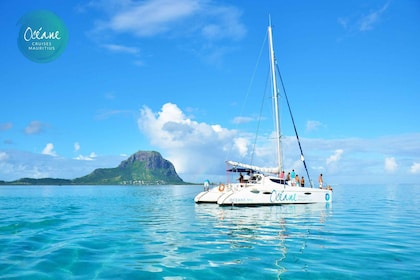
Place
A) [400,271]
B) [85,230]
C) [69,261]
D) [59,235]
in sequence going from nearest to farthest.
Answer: [400,271]
[69,261]
[59,235]
[85,230]

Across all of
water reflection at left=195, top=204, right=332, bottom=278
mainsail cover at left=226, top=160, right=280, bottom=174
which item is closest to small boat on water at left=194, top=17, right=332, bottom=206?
mainsail cover at left=226, top=160, right=280, bottom=174

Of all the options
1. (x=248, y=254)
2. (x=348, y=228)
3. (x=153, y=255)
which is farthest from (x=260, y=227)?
(x=153, y=255)

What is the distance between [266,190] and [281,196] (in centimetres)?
203

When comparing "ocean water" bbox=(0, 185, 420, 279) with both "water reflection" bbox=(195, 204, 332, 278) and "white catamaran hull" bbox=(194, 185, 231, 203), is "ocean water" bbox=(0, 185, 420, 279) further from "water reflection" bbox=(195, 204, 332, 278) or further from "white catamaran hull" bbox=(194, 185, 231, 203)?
"white catamaran hull" bbox=(194, 185, 231, 203)

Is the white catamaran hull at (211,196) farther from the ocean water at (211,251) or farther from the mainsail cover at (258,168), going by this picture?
the ocean water at (211,251)

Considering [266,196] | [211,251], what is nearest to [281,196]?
[266,196]

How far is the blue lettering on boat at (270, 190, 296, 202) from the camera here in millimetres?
34969

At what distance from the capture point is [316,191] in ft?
121

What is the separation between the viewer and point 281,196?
35375 millimetres

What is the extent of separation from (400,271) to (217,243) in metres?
7.47

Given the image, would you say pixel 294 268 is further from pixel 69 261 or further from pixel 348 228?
pixel 348 228

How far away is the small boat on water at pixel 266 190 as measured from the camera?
34.5 m

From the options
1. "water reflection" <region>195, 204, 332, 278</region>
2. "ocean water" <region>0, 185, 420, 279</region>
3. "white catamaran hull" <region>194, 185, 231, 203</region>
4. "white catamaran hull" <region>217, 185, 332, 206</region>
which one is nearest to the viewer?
"ocean water" <region>0, 185, 420, 279</region>

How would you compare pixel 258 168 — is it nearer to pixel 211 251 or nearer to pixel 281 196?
pixel 281 196
